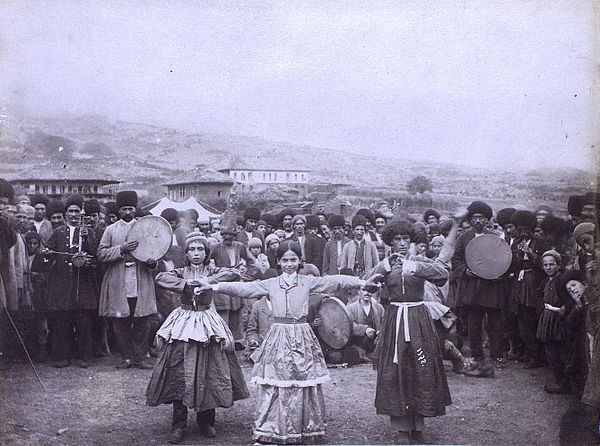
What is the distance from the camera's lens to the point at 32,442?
4.44 metres

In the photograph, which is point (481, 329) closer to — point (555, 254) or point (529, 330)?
point (529, 330)

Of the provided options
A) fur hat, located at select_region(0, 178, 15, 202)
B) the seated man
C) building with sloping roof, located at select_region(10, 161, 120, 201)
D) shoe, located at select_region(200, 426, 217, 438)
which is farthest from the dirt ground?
building with sloping roof, located at select_region(10, 161, 120, 201)

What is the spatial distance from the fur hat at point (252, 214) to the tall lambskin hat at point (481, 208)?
7.43ft

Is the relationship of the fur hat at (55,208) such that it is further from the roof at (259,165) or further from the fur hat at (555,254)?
the fur hat at (555,254)

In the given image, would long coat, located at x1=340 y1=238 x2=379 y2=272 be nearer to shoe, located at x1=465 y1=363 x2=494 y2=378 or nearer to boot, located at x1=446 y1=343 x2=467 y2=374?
boot, located at x1=446 y1=343 x2=467 y2=374

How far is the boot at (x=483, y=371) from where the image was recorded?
5680mm

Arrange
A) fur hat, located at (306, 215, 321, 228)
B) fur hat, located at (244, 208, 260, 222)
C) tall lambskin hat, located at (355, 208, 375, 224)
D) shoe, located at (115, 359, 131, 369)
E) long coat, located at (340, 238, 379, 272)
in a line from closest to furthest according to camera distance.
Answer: shoe, located at (115, 359, 131, 369) → fur hat, located at (244, 208, 260, 222) → tall lambskin hat, located at (355, 208, 375, 224) → fur hat, located at (306, 215, 321, 228) → long coat, located at (340, 238, 379, 272)

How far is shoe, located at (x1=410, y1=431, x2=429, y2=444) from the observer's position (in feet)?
14.1

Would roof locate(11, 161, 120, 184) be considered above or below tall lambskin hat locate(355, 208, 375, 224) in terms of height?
above

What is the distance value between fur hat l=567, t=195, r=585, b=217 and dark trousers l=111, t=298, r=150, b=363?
3.98 m

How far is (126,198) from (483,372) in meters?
3.72

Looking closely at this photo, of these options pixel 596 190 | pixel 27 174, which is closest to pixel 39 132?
pixel 27 174

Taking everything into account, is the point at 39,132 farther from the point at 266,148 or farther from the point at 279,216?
the point at 279,216

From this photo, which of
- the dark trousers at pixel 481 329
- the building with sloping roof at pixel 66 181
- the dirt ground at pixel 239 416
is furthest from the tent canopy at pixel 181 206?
the dark trousers at pixel 481 329
